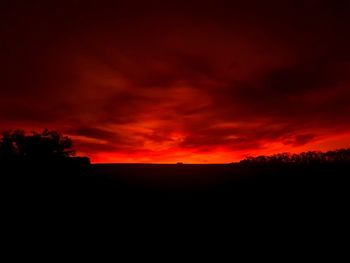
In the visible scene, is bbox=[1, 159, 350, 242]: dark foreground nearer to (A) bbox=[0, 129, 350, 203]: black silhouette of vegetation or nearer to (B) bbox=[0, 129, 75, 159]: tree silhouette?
(A) bbox=[0, 129, 350, 203]: black silhouette of vegetation

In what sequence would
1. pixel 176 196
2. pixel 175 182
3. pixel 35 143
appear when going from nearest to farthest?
pixel 176 196 < pixel 175 182 < pixel 35 143

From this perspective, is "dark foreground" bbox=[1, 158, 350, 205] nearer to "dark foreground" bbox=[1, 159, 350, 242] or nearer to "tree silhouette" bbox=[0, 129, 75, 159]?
"dark foreground" bbox=[1, 159, 350, 242]

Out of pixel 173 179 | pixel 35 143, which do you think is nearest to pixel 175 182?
pixel 173 179

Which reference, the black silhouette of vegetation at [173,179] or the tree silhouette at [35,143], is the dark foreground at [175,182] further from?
the tree silhouette at [35,143]

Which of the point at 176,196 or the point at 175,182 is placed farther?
the point at 175,182

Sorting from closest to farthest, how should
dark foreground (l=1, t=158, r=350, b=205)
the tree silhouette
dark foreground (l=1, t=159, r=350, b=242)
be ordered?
dark foreground (l=1, t=159, r=350, b=242) → dark foreground (l=1, t=158, r=350, b=205) → the tree silhouette

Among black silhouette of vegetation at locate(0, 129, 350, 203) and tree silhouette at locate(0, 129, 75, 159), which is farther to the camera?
tree silhouette at locate(0, 129, 75, 159)

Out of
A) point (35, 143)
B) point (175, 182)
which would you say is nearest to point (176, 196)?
point (175, 182)

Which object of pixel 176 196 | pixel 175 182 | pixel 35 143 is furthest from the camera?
pixel 35 143

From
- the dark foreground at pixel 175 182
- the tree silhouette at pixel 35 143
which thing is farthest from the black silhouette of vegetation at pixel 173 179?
the tree silhouette at pixel 35 143

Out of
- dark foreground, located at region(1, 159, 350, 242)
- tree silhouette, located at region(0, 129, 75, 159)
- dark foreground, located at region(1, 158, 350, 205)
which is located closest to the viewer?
dark foreground, located at region(1, 159, 350, 242)

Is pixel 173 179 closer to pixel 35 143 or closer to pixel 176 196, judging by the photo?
pixel 176 196

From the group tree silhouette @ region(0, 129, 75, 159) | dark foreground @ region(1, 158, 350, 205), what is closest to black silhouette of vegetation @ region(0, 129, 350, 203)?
dark foreground @ region(1, 158, 350, 205)

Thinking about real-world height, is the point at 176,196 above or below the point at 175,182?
below
